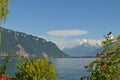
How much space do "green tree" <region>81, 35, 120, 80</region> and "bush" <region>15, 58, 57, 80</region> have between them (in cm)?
1526

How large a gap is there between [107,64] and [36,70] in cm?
1598

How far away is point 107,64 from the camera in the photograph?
55.9ft

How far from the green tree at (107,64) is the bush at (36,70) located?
1526 cm

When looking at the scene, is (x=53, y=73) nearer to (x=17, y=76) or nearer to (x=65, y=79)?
(x=17, y=76)

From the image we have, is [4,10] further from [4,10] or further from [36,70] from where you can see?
[36,70]

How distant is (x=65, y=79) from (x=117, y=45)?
146 meters

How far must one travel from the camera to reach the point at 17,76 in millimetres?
33844

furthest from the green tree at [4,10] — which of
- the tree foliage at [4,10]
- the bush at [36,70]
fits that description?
the bush at [36,70]

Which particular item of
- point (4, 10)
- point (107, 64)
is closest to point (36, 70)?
point (4, 10)

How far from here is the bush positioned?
32200 mm

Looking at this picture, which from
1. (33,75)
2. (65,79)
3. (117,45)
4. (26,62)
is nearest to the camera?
(117,45)

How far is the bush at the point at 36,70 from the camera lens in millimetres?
32200

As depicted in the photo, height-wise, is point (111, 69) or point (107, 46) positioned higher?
point (107, 46)

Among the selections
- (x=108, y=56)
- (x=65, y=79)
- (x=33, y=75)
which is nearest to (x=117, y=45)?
(x=108, y=56)
